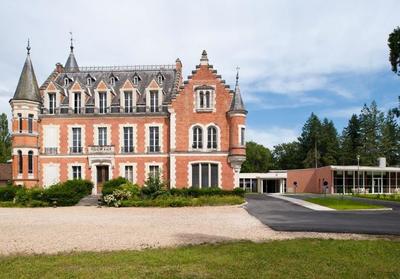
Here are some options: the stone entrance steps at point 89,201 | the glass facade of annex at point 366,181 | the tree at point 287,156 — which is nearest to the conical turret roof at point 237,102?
the stone entrance steps at point 89,201

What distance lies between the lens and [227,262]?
8.69m

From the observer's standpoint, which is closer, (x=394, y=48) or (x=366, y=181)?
→ (x=394, y=48)

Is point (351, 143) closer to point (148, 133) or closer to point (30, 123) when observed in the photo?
point (148, 133)

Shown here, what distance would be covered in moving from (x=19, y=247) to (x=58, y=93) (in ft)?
85.3

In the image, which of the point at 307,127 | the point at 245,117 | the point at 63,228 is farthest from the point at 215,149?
the point at 307,127

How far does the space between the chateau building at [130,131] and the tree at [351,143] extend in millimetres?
53323

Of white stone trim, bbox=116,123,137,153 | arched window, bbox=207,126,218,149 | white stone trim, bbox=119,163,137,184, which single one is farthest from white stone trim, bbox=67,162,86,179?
arched window, bbox=207,126,218,149

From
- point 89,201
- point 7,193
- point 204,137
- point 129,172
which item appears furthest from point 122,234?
point 129,172

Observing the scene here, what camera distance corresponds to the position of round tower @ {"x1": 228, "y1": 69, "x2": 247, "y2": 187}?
32031mm

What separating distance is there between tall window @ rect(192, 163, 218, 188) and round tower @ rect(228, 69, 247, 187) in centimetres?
166

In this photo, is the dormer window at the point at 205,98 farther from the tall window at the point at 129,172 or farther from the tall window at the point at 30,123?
the tall window at the point at 30,123

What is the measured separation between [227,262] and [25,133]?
29.2 metres

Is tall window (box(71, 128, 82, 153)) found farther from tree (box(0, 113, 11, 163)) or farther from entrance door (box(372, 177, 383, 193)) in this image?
entrance door (box(372, 177, 383, 193))

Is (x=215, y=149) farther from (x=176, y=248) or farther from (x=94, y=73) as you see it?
(x=176, y=248)
